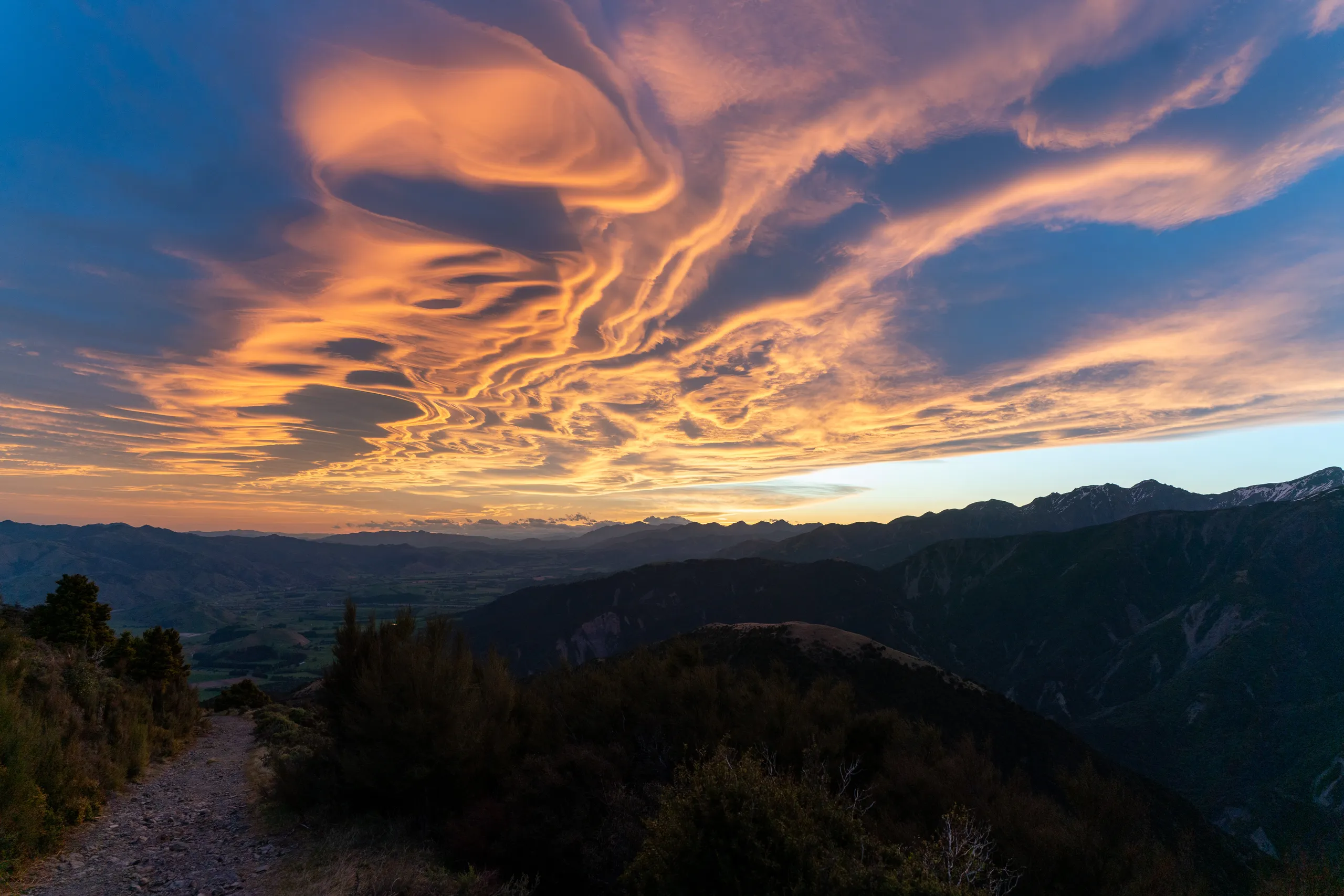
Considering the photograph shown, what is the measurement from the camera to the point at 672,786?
1332 cm

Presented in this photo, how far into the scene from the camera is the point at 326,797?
56.4ft

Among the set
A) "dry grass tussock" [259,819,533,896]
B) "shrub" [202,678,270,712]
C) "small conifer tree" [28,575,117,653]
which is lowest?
"shrub" [202,678,270,712]

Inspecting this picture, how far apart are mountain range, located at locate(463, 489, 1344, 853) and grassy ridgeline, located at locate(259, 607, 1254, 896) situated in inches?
2157

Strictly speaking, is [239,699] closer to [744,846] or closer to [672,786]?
[672,786]

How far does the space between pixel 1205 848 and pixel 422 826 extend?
69.2 metres

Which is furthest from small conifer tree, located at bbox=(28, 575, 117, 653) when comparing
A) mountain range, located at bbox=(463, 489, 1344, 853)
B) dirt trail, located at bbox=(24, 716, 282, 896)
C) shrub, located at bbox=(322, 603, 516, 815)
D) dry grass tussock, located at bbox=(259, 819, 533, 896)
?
mountain range, located at bbox=(463, 489, 1344, 853)

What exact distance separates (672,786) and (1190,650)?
20253 centimetres

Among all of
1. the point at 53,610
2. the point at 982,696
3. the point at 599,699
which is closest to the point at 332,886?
the point at 599,699

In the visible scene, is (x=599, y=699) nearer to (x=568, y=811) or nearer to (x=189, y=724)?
(x=568, y=811)

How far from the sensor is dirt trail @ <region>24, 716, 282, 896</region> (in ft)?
38.4

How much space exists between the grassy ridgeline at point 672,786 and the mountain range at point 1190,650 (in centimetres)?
5480

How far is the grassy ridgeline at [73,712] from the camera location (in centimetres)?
1250

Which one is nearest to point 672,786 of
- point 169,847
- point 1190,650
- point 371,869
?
point 371,869

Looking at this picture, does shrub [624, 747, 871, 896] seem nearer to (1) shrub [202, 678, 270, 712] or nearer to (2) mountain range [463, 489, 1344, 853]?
(1) shrub [202, 678, 270, 712]
